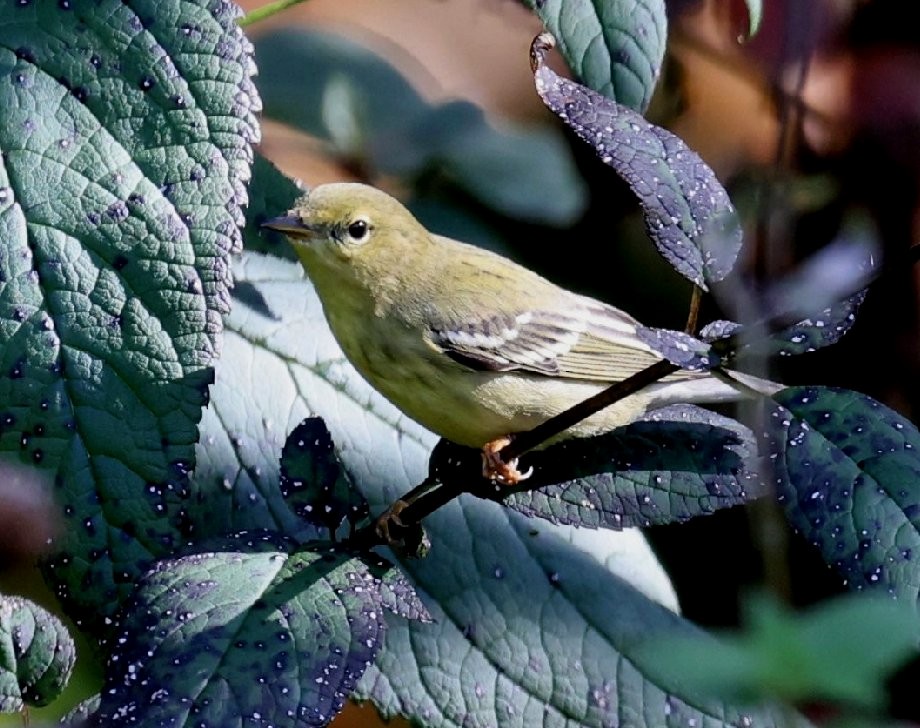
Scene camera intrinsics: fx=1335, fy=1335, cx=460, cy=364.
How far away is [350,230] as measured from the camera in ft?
6.95

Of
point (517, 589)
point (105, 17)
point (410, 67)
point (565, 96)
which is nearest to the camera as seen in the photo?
point (565, 96)

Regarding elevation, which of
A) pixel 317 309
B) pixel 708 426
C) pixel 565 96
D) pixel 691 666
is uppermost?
pixel 317 309

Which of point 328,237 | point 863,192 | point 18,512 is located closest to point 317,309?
point 328,237

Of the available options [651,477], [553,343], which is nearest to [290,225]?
[553,343]

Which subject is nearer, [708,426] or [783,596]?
[708,426]

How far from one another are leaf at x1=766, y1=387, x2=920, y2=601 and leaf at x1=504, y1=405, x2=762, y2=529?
0.11 meters

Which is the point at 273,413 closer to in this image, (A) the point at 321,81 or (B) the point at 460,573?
(B) the point at 460,573

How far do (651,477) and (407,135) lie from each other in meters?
1.62

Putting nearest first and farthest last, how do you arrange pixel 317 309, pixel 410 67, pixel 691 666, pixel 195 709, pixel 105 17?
pixel 691 666 < pixel 195 709 < pixel 105 17 < pixel 317 309 < pixel 410 67

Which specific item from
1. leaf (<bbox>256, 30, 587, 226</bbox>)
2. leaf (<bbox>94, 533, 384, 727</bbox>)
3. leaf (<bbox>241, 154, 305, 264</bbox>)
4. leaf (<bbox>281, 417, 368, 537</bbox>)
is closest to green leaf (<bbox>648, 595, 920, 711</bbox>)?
leaf (<bbox>94, 533, 384, 727</bbox>)

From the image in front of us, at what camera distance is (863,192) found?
3670 mm

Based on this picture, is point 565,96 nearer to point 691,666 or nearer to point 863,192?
point 691,666

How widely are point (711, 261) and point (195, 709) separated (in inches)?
23.2

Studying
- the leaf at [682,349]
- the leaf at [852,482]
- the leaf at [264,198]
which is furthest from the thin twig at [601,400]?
the leaf at [264,198]
